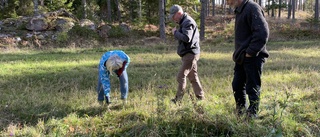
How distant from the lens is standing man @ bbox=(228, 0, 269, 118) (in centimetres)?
382

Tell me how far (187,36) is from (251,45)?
1.37 metres

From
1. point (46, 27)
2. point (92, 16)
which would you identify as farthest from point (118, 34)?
point (46, 27)

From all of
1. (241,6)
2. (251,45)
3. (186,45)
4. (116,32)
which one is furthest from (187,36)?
(116,32)

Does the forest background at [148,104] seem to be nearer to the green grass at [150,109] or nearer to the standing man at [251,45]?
the green grass at [150,109]

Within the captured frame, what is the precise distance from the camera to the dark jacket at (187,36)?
494cm

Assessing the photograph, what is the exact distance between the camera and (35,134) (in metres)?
3.85

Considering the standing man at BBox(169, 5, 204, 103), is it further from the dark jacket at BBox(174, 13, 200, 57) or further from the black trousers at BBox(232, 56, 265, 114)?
the black trousers at BBox(232, 56, 265, 114)

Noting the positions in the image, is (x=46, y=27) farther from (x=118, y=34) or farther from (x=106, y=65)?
(x=106, y=65)

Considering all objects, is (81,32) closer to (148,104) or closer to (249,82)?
(148,104)

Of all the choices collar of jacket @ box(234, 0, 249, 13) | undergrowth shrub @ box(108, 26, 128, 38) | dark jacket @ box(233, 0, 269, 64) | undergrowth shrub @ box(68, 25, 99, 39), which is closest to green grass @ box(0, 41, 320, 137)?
dark jacket @ box(233, 0, 269, 64)

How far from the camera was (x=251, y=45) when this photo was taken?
152 inches

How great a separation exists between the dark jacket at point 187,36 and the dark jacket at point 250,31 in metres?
1.04

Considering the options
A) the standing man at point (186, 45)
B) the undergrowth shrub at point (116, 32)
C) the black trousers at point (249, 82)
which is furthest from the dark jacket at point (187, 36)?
the undergrowth shrub at point (116, 32)

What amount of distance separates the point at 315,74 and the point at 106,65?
19.2 ft
